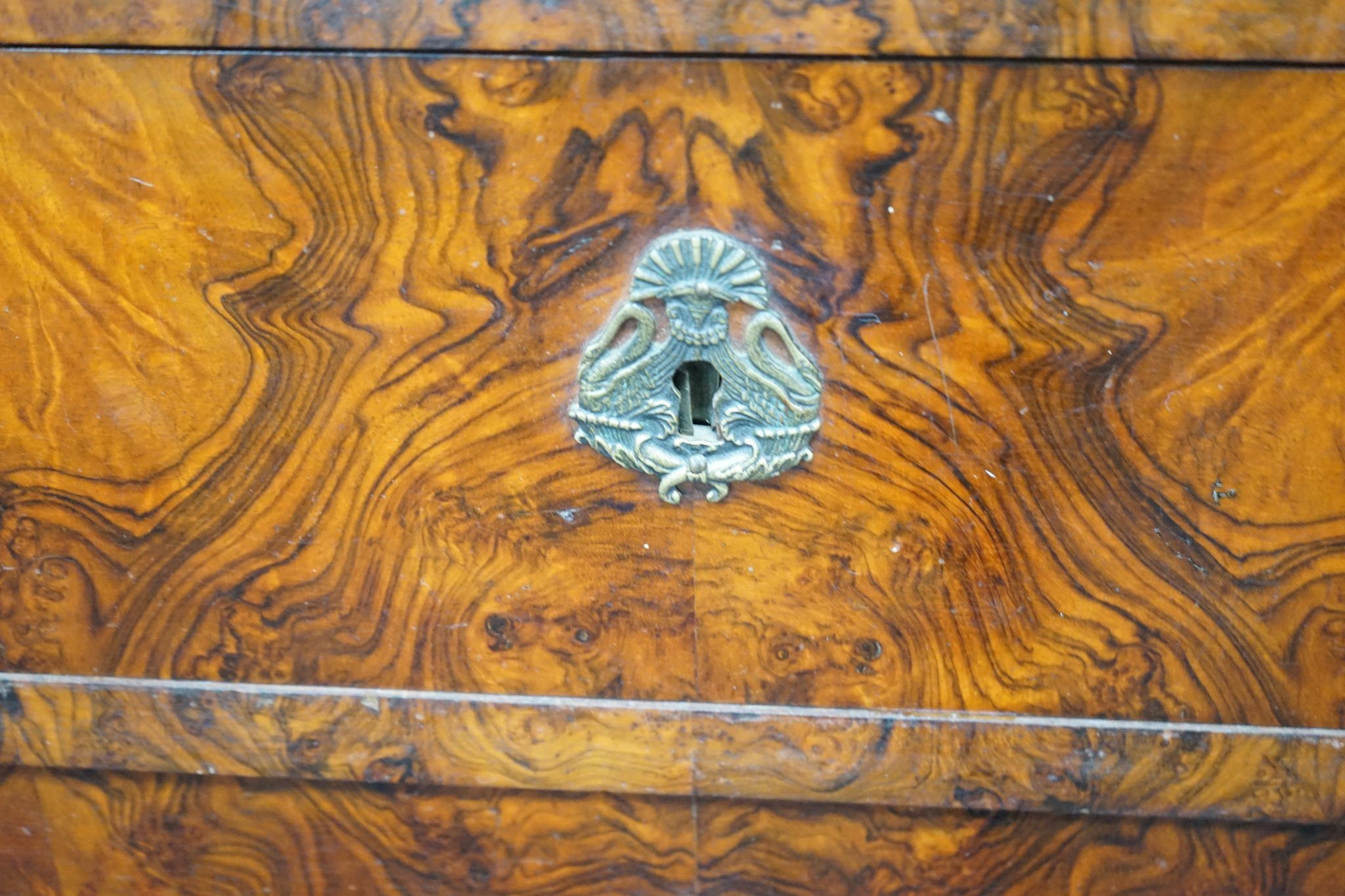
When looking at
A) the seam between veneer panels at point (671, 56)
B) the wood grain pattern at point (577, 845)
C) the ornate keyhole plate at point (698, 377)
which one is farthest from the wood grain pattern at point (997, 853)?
the seam between veneer panels at point (671, 56)

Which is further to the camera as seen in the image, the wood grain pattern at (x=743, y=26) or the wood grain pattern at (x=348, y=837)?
the wood grain pattern at (x=348, y=837)

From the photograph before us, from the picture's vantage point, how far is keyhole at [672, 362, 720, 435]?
540 millimetres

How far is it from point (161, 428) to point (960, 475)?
0.38 m

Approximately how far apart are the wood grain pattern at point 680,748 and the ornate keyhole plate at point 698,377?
5.6 inches

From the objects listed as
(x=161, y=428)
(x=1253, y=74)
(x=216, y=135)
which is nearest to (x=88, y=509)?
(x=161, y=428)

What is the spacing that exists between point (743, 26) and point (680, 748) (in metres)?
0.35

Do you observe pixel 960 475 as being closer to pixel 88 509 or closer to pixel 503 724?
pixel 503 724

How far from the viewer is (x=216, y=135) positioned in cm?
50

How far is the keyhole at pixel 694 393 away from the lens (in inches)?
21.2

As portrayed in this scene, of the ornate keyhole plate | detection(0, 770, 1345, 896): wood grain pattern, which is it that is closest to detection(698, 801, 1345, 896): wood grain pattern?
detection(0, 770, 1345, 896): wood grain pattern

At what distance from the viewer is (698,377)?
0.55 m

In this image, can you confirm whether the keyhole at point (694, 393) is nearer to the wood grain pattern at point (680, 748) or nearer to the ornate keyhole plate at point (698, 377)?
the ornate keyhole plate at point (698, 377)

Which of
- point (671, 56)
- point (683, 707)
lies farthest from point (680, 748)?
point (671, 56)

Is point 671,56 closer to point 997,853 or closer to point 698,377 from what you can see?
point 698,377
